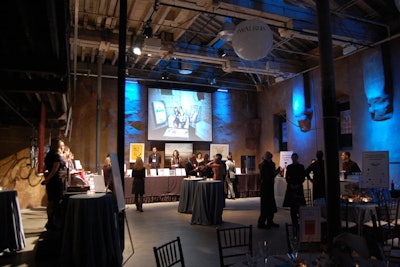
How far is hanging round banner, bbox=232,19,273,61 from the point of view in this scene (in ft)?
14.9

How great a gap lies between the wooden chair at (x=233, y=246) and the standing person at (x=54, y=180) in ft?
9.51

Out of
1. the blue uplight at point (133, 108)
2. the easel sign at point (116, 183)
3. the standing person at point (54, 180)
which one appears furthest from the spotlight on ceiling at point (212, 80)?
the easel sign at point (116, 183)

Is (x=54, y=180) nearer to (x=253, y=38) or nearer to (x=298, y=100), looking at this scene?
(x=253, y=38)

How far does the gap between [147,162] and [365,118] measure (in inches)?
279

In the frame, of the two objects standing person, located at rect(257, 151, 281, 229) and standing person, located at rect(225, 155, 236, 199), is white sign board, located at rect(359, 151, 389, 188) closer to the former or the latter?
standing person, located at rect(257, 151, 281, 229)

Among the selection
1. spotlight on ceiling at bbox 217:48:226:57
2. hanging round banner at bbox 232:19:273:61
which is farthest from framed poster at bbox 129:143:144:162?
hanging round banner at bbox 232:19:273:61

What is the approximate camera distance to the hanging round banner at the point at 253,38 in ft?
14.9

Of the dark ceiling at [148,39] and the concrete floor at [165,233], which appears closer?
the dark ceiling at [148,39]

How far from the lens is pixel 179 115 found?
1154cm

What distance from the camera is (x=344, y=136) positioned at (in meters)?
9.41

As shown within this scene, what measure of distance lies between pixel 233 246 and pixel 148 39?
20.5 feet

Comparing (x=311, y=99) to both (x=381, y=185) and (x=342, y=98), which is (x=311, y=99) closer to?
(x=342, y=98)

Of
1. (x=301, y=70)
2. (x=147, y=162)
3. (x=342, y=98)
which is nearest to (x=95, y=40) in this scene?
(x=147, y=162)

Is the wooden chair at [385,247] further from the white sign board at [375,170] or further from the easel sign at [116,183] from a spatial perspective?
the easel sign at [116,183]
